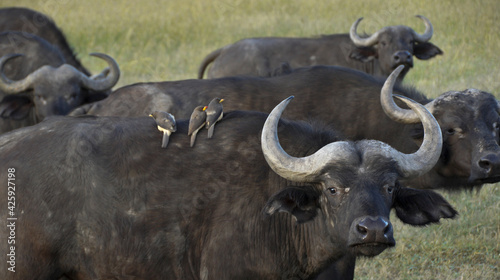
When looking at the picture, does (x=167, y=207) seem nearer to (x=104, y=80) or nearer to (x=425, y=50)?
(x=104, y=80)

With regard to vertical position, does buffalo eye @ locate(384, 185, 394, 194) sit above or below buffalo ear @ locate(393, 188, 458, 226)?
above

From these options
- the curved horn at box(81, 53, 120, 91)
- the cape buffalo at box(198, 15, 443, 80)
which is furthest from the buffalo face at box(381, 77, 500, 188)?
the curved horn at box(81, 53, 120, 91)

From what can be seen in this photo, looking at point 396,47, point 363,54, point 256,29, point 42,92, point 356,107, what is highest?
point 356,107

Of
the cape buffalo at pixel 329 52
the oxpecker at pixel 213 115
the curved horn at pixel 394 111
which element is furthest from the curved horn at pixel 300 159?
the cape buffalo at pixel 329 52

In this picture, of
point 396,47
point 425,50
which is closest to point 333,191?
point 396,47

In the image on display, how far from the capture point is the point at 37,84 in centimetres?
964

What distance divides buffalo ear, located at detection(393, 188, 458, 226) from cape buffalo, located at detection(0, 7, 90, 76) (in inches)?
295

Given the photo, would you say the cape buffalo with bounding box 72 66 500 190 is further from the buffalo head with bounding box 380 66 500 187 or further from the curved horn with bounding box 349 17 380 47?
the curved horn with bounding box 349 17 380 47

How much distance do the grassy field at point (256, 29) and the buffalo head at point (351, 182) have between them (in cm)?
393

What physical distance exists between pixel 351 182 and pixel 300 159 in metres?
0.34

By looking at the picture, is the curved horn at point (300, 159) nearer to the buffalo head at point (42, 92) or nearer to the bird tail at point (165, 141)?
the bird tail at point (165, 141)

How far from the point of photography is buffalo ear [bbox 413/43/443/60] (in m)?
11.3

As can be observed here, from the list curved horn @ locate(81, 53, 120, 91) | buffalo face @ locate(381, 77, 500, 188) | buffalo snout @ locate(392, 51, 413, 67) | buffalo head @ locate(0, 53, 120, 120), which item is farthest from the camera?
buffalo snout @ locate(392, 51, 413, 67)

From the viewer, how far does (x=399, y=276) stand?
697 centimetres
